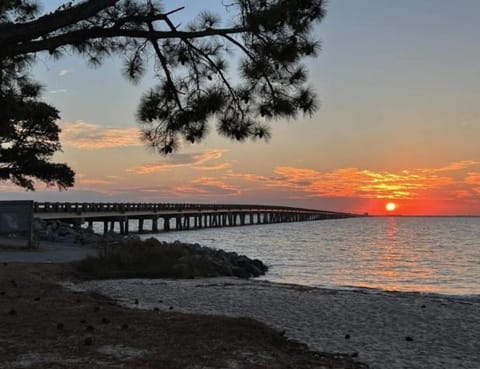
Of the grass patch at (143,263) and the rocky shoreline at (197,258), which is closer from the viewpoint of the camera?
the grass patch at (143,263)

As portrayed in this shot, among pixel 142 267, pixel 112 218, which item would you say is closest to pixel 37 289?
pixel 142 267

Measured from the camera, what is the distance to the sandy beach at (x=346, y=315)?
7965 millimetres

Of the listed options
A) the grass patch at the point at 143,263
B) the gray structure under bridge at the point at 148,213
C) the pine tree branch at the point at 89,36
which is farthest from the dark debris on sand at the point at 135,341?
the gray structure under bridge at the point at 148,213

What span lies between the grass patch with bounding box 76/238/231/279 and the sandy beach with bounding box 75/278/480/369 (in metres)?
1.71

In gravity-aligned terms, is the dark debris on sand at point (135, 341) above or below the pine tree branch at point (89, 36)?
below

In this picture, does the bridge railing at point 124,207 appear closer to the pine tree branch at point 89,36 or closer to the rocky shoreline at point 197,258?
the rocky shoreline at point 197,258

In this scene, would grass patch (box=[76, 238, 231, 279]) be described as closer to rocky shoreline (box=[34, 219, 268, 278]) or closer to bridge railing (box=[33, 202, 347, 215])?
rocky shoreline (box=[34, 219, 268, 278])

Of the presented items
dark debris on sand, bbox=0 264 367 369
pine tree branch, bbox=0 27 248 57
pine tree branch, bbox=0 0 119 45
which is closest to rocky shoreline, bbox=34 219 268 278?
dark debris on sand, bbox=0 264 367 369

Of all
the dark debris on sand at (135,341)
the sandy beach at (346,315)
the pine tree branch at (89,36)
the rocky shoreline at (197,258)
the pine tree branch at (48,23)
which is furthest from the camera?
the rocky shoreline at (197,258)

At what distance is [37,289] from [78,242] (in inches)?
765

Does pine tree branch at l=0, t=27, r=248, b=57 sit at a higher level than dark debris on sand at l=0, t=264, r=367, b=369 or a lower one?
higher

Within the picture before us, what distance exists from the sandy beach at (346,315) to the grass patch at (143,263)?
5.61 ft

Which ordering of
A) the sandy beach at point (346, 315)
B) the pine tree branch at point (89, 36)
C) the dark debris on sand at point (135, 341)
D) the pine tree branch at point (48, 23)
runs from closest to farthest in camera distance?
1. the pine tree branch at point (48, 23)
2. the pine tree branch at point (89, 36)
3. the dark debris on sand at point (135, 341)
4. the sandy beach at point (346, 315)

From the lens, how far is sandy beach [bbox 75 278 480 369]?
7.96 m
